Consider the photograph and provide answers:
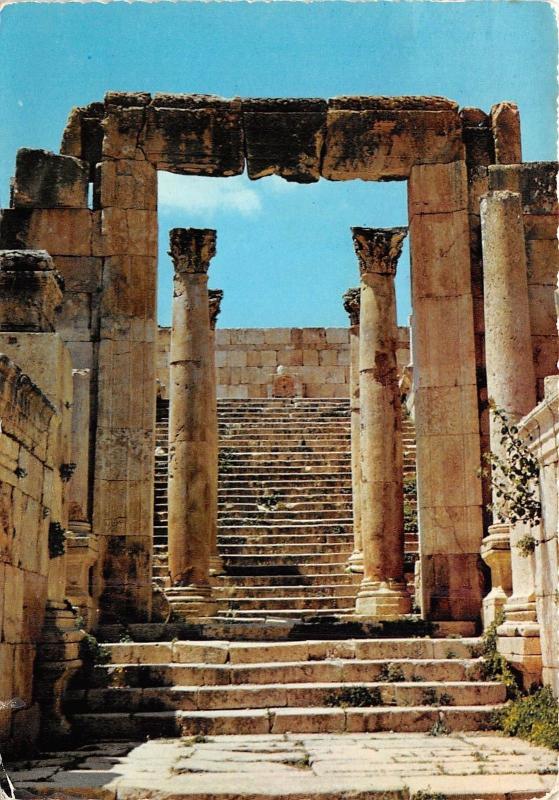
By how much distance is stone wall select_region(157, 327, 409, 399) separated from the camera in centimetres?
3198

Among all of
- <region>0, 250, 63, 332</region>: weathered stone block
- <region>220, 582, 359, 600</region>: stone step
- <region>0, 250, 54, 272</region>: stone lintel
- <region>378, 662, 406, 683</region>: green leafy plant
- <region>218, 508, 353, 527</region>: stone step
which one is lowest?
<region>378, 662, 406, 683</region>: green leafy plant

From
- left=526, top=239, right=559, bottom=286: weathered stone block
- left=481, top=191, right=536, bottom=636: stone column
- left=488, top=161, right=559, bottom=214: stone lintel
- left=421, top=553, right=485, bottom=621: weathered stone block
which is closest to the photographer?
left=481, top=191, right=536, bottom=636: stone column

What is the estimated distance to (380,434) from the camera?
→ 49.0 feet

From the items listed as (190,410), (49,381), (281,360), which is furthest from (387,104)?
(281,360)

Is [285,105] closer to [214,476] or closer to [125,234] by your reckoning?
[125,234]

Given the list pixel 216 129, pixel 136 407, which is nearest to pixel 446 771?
pixel 136 407

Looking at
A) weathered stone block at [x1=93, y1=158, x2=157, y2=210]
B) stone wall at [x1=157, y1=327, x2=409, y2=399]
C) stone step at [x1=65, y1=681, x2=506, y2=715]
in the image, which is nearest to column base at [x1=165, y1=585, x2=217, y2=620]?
stone step at [x1=65, y1=681, x2=506, y2=715]

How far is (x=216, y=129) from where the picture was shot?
13.5m

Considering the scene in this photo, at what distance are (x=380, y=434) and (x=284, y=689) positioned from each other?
5655 millimetres

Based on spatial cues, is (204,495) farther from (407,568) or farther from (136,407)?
(407,568)

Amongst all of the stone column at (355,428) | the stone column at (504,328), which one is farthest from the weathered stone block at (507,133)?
the stone column at (355,428)

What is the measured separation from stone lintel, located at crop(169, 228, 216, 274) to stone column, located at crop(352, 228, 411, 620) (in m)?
2.15

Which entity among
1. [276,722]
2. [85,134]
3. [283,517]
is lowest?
[276,722]

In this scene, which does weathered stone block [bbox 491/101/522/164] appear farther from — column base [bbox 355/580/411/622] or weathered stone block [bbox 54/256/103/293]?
column base [bbox 355/580/411/622]
